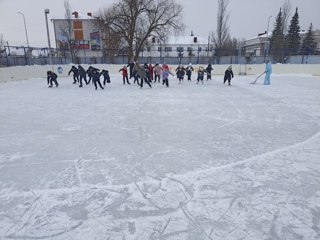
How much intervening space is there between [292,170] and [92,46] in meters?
49.6

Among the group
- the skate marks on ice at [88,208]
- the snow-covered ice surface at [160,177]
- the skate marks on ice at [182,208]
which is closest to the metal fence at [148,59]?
the snow-covered ice surface at [160,177]

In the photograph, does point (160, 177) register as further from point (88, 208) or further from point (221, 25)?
point (221, 25)

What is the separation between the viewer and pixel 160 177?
320 centimetres

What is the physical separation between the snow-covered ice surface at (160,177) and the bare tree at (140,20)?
69.9 ft

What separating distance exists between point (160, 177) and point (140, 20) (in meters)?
26.3

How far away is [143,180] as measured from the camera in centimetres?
311

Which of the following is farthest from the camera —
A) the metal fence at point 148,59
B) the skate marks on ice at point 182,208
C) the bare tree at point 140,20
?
the bare tree at point 140,20

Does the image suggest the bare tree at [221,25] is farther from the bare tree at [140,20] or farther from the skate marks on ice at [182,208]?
the skate marks on ice at [182,208]

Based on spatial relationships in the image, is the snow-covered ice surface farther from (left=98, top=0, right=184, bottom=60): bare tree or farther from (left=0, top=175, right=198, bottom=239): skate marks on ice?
(left=98, top=0, right=184, bottom=60): bare tree

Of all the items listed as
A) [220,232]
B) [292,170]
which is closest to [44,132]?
[220,232]

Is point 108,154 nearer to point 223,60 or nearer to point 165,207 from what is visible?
point 165,207

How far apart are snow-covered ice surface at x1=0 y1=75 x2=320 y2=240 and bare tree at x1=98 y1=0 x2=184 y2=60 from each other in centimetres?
2130

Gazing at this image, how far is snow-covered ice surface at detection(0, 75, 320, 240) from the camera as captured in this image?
2293 millimetres

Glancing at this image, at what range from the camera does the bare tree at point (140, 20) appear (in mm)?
25428
